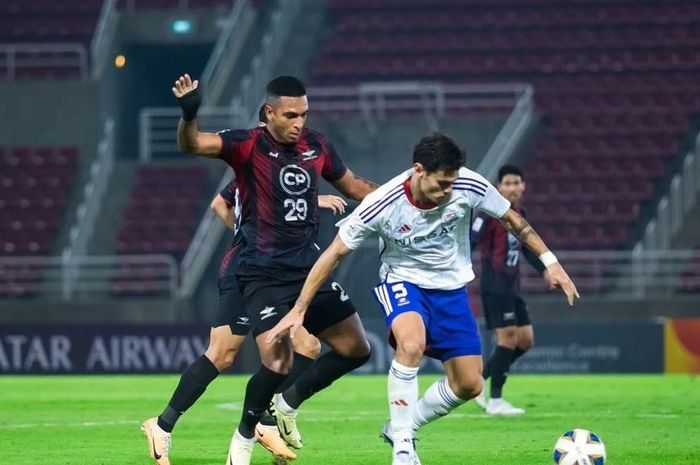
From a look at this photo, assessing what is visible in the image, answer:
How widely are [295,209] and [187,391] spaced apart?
1415 mm

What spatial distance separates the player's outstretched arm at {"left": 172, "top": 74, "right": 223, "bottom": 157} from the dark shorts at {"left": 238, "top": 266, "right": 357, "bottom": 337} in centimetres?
85

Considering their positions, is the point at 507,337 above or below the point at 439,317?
below

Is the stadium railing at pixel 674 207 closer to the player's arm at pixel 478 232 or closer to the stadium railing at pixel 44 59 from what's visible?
the player's arm at pixel 478 232

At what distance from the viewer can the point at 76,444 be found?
11.3 meters

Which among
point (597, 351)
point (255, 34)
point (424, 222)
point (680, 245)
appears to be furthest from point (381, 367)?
point (424, 222)

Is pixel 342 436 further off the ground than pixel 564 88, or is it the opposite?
pixel 564 88

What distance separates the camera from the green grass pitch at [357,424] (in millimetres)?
10156

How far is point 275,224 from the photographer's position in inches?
363

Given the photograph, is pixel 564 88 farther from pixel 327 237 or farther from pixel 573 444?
pixel 573 444

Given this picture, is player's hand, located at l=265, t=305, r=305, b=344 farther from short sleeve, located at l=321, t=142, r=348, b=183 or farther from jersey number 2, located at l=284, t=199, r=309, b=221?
short sleeve, located at l=321, t=142, r=348, b=183

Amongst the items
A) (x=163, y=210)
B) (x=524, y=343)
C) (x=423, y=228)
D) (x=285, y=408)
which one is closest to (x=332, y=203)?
(x=423, y=228)

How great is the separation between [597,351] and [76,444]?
42.8ft

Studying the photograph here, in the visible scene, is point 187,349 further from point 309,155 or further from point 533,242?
point 533,242

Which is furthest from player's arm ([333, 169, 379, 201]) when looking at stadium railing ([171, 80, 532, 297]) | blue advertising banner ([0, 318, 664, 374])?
stadium railing ([171, 80, 532, 297])
